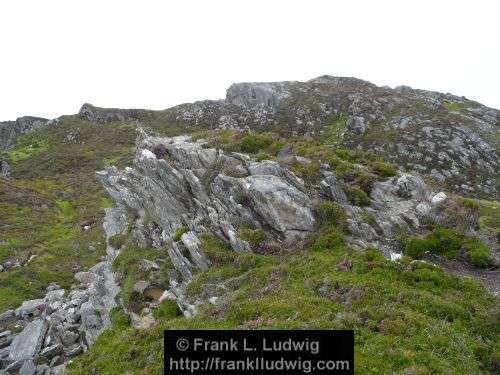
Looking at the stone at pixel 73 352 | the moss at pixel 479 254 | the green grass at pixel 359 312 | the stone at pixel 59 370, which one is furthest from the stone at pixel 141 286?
the moss at pixel 479 254

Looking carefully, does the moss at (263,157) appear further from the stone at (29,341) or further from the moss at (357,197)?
the stone at (29,341)

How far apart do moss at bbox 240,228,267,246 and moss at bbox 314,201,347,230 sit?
10.7ft

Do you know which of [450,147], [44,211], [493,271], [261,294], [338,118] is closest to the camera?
[261,294]

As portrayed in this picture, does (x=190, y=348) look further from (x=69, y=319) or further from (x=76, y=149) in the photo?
(x=76, y=149)

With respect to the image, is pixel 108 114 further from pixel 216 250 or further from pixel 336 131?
pixel 216 250

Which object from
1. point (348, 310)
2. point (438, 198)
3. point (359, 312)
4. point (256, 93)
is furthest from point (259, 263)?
point (256, 93)

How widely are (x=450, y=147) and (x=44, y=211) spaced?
59.4m

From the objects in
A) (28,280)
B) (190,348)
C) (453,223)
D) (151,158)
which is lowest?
(28,280)

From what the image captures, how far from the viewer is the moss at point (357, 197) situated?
25062 millimetres

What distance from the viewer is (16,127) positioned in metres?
123

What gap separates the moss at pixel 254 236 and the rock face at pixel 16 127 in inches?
4481

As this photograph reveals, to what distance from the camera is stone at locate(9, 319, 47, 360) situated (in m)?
A: 23.7

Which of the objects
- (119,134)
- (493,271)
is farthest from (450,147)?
(119,134)

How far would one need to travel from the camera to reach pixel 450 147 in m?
62.9
